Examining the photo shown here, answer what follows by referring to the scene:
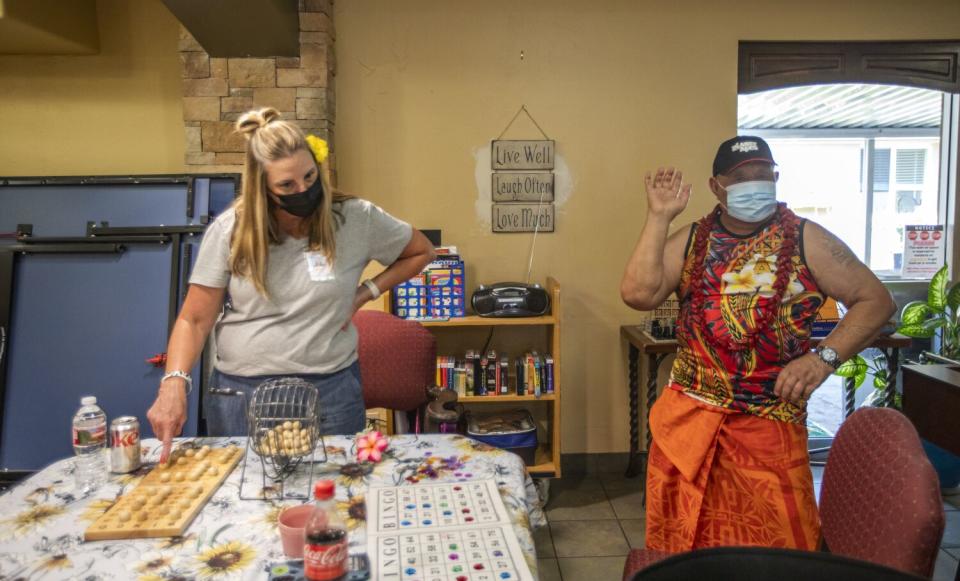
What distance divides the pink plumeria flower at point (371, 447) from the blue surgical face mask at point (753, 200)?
1.09m

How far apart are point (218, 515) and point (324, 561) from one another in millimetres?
381

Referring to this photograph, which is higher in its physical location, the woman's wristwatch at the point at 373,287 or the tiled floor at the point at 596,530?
the woman's wristwatch at the point at 373,287

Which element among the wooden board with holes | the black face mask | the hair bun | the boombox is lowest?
the wooden board with holes

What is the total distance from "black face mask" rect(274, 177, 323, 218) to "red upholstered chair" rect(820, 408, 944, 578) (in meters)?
1.37

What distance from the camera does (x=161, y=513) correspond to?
121 cm

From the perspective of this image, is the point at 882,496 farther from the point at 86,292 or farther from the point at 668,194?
the point at 86,292

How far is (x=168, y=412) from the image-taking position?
4.82 ft

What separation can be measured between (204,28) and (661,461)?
2583 millimetres

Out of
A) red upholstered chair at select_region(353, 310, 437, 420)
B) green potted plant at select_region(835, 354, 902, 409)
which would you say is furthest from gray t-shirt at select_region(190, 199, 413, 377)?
green potted plant at select_region(835, 354, 902, 409)

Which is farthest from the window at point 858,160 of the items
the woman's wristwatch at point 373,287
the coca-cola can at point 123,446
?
the coca-cola can at point 123,446

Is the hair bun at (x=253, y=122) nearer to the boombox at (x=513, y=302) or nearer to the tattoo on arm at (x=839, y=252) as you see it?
the tattoo on arm at (x=839, y=252)

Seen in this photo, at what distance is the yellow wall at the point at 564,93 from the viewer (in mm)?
3410

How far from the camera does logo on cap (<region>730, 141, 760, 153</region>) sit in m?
1.71

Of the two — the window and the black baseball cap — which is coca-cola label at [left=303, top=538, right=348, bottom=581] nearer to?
the black baseball cap
